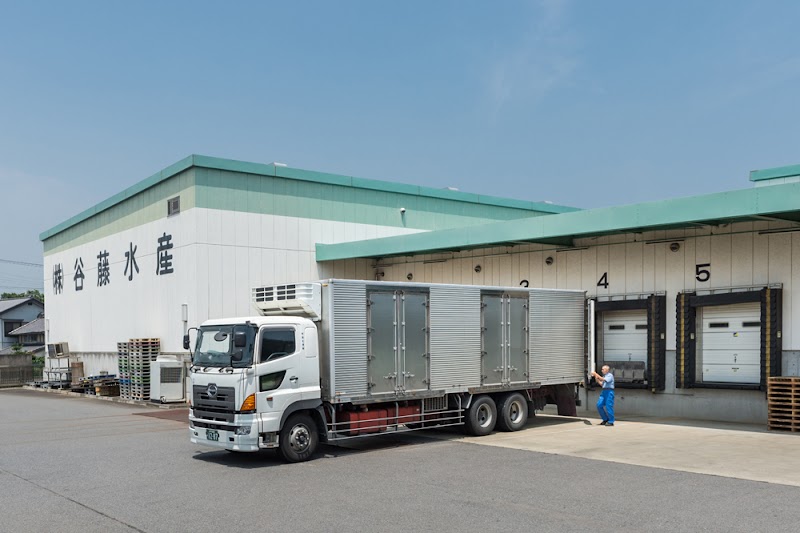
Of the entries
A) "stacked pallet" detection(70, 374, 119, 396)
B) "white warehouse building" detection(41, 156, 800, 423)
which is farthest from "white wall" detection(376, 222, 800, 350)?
"stacked pallet" detection(70, 374, 119, 396)

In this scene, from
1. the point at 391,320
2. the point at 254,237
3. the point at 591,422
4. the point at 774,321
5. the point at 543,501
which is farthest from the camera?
the point at 254,237

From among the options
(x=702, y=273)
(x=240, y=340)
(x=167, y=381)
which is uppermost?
(x=702, y=273)

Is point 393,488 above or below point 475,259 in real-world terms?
below

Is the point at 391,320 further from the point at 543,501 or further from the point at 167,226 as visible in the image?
the point at 167,226

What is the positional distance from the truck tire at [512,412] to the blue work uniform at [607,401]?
195 centimetres

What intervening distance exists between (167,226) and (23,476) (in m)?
14.1

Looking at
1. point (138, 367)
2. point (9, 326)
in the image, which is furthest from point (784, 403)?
point (9, 326)

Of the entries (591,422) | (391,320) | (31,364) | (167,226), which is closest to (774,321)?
(591,422)

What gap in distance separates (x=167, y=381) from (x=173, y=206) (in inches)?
234

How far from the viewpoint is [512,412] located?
1653 centimetres

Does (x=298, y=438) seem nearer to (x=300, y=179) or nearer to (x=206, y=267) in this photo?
(x=206, y=267)

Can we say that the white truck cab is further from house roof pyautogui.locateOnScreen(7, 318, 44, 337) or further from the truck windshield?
house roof pyautogui.locateOnScreen(7, 318, 44, 337)

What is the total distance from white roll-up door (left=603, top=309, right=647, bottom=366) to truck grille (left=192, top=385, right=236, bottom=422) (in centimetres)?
1142

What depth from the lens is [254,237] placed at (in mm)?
24672
